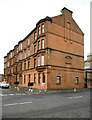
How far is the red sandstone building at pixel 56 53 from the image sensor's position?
33344 millimetres

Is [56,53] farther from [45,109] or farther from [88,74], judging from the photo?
[45,109]

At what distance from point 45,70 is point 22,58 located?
59.2 feet

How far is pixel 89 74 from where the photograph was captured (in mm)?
52469

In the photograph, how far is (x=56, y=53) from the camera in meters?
34.6

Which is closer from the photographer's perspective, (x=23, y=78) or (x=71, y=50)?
(x=71, y=50)

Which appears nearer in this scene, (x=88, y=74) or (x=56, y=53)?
(x=56, y=53)

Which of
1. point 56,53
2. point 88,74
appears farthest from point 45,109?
point 88,74

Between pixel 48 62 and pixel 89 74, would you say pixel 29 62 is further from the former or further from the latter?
pixel 89 74

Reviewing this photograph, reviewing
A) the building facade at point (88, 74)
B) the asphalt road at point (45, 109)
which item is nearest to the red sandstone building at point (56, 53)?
the building facade at point (88, 74)

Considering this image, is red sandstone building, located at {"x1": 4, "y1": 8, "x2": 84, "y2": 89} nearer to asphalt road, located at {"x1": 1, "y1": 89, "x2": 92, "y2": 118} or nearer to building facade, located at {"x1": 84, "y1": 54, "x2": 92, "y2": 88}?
building facade, located at {"x1": 84, "y1": 54, "x2": 92, "y2": 88}

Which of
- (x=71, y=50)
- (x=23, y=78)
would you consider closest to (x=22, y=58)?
(x=23, y=78)

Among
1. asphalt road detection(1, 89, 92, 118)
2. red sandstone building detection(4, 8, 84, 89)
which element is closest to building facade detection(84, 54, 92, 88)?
red sandstone building detection(4, 8, 84, 89)

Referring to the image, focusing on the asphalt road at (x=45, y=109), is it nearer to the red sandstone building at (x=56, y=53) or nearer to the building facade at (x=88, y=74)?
the red sandstone building at (x=56, y=53)

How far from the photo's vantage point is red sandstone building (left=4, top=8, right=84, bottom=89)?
33344 mm
